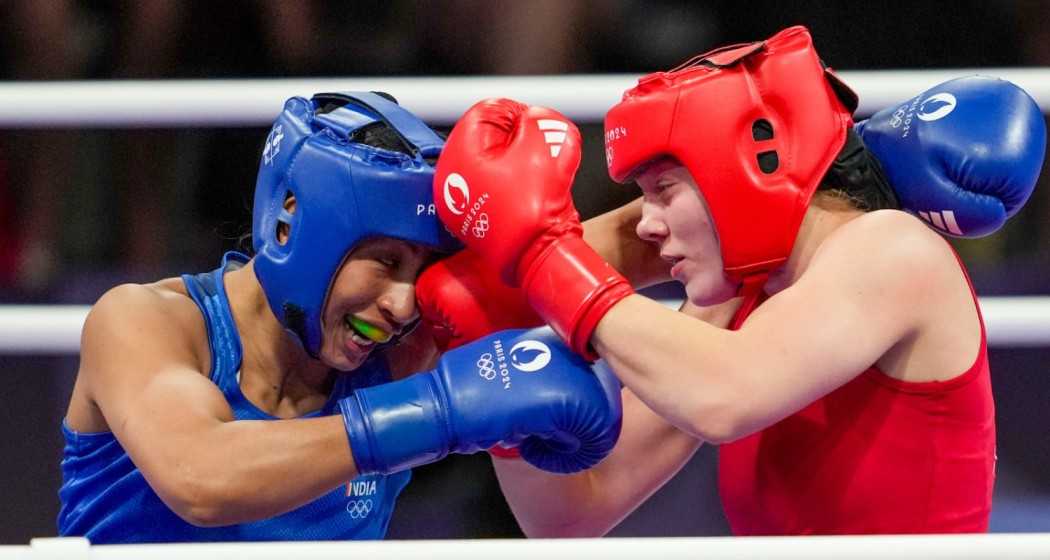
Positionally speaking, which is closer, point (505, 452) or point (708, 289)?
point (708, 289)

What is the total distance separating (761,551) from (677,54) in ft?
7.34

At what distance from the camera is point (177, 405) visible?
176cm

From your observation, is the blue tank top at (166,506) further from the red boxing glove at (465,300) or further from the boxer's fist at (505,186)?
the boxer's fist at (505,186)

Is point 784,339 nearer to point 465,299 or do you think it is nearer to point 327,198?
point 465,299

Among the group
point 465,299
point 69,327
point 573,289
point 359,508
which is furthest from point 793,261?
point 69,327

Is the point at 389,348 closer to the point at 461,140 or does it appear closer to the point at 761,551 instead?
the point at 461,140

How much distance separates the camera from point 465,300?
6.16 ft

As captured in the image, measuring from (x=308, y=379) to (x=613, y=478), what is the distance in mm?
506

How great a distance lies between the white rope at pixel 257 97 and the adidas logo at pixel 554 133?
13.8 inches

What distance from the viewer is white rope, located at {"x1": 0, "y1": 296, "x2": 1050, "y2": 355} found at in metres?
2.22

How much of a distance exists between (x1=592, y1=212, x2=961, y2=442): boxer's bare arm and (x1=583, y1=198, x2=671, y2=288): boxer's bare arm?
0.35 meters

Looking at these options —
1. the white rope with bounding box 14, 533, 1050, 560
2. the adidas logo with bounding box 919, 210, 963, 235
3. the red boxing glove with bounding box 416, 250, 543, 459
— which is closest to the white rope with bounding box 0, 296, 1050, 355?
the adidas logo with bounding box 919, 210, 963, 235

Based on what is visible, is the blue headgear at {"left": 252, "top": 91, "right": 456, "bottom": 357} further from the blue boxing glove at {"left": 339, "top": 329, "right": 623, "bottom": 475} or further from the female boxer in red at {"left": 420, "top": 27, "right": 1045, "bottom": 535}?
the blue boxing glove at {"left": 339, "top": 329, "right": 623, "bottom": 475}

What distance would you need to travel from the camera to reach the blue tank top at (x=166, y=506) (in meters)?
1.97
